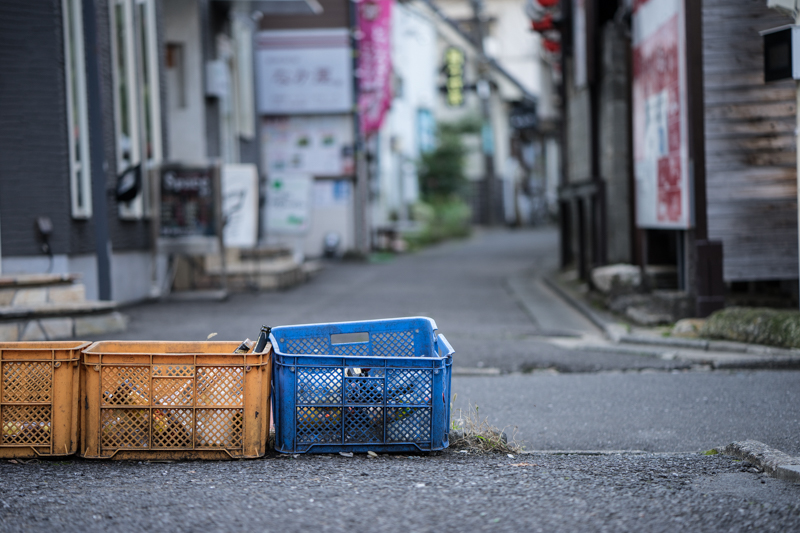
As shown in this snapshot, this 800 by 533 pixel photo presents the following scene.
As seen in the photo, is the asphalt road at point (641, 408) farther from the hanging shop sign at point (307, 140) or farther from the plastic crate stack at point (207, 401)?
the hanging shop sign at point (307, 140)

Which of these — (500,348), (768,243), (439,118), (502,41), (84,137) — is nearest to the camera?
(500,348)

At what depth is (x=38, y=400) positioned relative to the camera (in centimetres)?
483

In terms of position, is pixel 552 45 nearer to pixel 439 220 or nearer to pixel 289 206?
pixel 289 206

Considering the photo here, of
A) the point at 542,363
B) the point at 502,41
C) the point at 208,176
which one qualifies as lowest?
the point at 542,363

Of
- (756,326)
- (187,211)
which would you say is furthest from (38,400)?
(187,211)

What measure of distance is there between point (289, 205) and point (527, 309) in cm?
697

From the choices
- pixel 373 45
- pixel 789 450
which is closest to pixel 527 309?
pixel 789 450

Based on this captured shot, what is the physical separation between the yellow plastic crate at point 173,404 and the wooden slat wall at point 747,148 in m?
6.67

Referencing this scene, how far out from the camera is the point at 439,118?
1693 inches

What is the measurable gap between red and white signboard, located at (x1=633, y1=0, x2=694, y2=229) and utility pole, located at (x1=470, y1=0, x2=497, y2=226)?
2904cm

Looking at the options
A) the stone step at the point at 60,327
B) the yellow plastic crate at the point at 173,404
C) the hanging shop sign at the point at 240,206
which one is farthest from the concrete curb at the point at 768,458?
the hanging shop sign at the point at 240,206

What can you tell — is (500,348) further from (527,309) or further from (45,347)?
(45,347)

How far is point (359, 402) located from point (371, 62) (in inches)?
733

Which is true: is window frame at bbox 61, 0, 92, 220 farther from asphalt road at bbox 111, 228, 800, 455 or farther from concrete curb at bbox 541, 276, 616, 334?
concrete curb at bbox 541, 276, 616, 334
